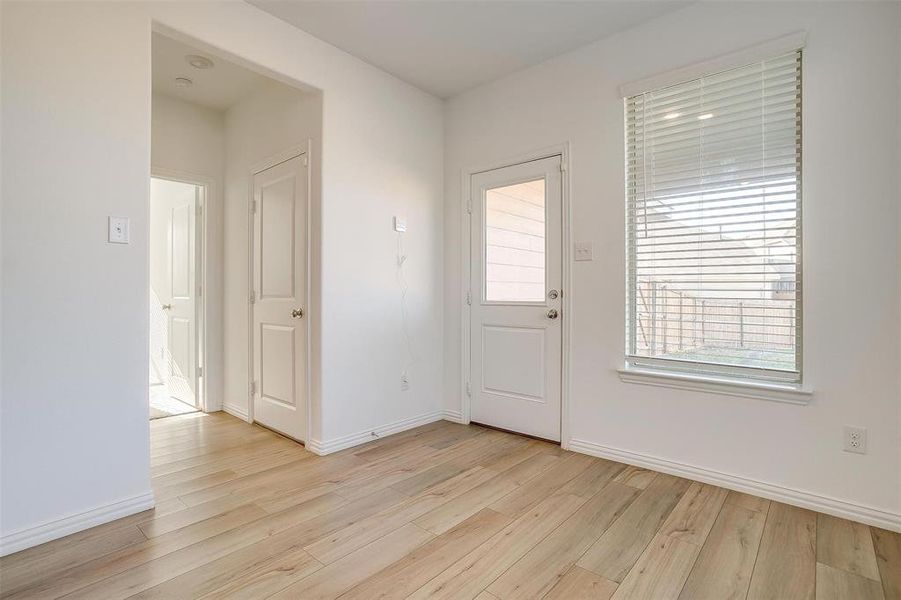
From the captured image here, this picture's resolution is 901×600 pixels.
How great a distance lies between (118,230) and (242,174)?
5.98ft

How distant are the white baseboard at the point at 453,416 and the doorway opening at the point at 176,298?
213 centimetres

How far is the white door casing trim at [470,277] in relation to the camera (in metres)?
2.99

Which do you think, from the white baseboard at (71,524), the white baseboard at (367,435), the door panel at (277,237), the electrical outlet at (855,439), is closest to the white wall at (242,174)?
the door panel at (277,237)

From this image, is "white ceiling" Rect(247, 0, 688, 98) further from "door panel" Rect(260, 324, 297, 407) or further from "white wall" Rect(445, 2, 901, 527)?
"door panel" Rect(260, 324, 297, 407)

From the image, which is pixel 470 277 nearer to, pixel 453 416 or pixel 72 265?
pixel 453 416

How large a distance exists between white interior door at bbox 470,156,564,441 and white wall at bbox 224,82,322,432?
57.4 inches

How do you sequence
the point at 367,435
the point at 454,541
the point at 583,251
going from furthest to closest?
the point at 367,435
the point at 583,251
the point at 454,541

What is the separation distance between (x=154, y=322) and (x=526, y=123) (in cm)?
404

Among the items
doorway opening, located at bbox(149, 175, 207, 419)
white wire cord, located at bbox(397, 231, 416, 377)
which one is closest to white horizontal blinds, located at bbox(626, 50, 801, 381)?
white wire cord, located at bbox(397, 231, 416, 377)

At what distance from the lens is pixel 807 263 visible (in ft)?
7.10

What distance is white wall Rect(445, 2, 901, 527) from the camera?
200 cm

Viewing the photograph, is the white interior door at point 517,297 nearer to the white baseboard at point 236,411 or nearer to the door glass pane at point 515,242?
the door glass pane at point 515,242

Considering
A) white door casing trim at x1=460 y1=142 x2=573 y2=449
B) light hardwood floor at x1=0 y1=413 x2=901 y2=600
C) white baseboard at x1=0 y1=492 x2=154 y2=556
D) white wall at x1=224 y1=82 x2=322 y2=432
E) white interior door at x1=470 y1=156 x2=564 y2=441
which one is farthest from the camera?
white wall at x1=224 y1=82 x2=322 y2=432

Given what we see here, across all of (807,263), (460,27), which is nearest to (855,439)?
(807,263)
